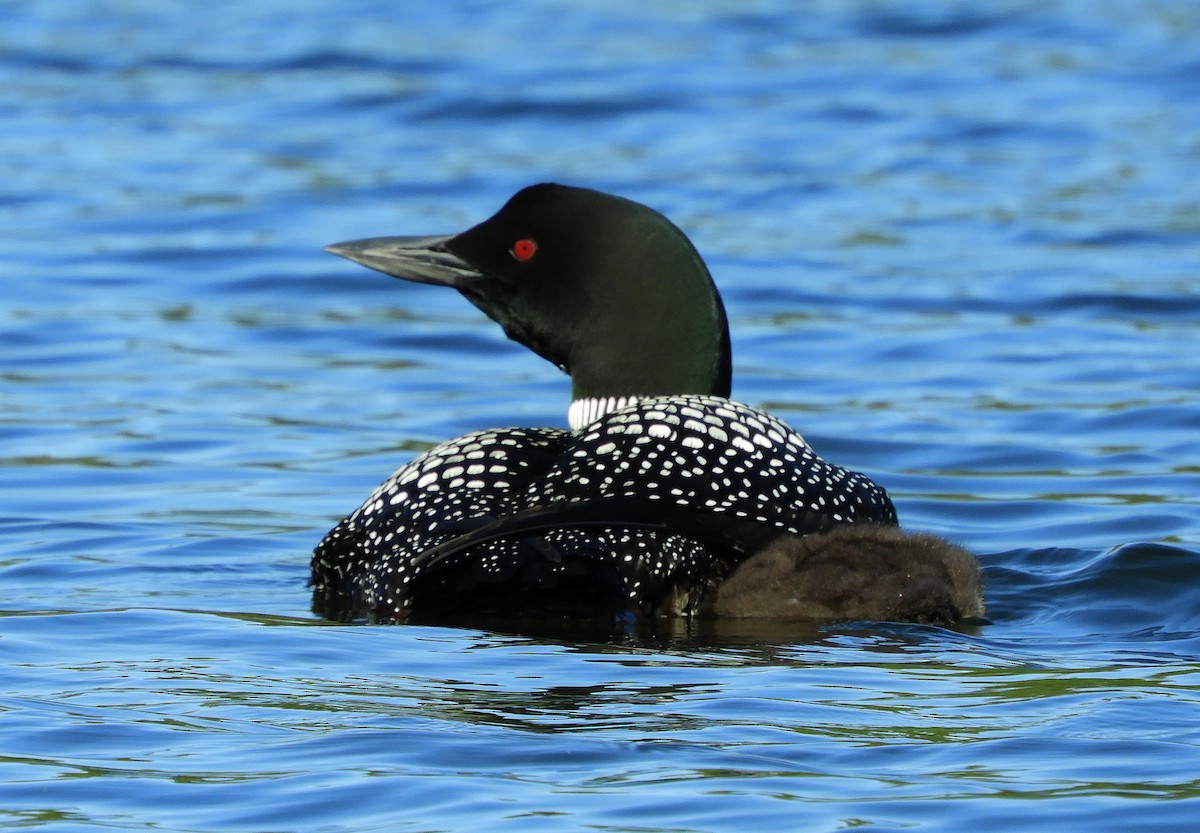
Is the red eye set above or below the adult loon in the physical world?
above

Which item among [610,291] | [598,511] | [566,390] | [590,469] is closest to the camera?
[598,511]

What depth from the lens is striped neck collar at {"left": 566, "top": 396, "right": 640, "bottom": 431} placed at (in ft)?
18.2

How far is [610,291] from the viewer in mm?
5527

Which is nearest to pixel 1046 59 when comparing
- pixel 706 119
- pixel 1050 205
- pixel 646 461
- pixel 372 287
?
pixel 706 119

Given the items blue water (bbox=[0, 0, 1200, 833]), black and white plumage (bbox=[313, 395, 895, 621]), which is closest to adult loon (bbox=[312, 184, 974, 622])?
black and white plumage (bbox=[313, 395, 895, 621])

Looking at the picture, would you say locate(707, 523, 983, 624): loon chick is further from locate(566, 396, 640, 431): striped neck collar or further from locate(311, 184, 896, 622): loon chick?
locate(566, 396, 640, 431): striped neck collar

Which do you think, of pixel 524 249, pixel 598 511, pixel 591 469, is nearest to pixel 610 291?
pixel 524 249

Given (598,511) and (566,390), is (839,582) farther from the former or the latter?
(566,390)

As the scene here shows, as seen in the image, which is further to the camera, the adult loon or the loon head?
the loon head

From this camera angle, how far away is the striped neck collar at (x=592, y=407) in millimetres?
5539

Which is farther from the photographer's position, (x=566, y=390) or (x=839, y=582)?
(x=566, y=390)

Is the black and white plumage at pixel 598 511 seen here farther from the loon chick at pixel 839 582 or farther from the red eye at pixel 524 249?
the red eye at pixel 524 249

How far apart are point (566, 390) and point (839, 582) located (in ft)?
13.4

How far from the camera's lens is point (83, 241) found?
10812mm
